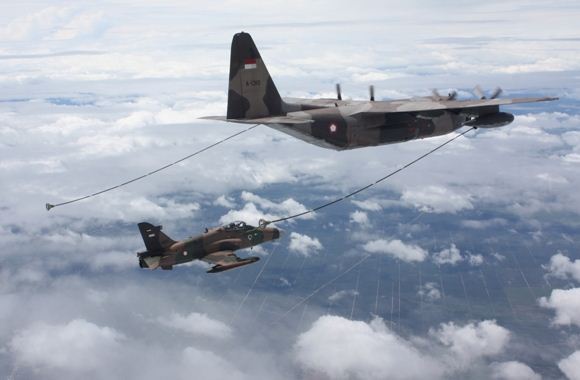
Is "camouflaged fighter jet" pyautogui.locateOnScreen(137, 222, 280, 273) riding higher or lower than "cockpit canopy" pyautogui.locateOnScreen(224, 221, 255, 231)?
lower

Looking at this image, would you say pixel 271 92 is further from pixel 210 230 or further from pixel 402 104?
pixel 210 230

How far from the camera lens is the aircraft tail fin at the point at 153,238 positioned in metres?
35.8

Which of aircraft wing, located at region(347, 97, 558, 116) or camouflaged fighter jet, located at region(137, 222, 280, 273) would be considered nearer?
aircraft wing, located at region(347, 97, 558, 116)

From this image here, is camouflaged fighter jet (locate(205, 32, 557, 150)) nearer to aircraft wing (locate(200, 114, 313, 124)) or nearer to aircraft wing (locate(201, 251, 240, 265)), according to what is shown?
aircraft wing (locate(200, 114, 313, 124))

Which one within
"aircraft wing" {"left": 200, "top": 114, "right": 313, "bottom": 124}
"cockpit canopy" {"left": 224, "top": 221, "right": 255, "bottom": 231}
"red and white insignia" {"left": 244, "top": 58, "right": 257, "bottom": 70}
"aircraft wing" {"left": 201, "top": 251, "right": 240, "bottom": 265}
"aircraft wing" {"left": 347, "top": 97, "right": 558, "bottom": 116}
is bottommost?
"aircraft wing" {"left": 201, "top": 251, "right": 240, "bottom": 265}

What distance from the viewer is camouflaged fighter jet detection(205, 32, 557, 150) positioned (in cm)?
3172

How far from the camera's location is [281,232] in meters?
40.2

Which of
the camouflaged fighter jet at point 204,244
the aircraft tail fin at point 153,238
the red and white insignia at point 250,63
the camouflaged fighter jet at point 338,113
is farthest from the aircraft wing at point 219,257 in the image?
the red and white insignia at point 250,63

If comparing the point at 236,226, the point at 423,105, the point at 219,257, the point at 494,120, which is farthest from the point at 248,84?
the point at 494,120

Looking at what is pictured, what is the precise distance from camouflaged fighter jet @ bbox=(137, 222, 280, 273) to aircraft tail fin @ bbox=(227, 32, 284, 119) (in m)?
10.4

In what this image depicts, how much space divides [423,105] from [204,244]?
19.5m

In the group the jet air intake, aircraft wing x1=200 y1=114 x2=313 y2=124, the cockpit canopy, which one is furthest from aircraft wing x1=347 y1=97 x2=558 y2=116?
the cockpit canopy

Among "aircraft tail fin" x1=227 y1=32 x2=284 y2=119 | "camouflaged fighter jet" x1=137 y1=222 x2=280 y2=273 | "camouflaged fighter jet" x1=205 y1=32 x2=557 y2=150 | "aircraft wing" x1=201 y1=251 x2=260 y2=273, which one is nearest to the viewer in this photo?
"aircraft wing" x1=201 y1=251 x2=260 y2=273

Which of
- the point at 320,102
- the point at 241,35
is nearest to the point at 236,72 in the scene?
the point at 241,35
